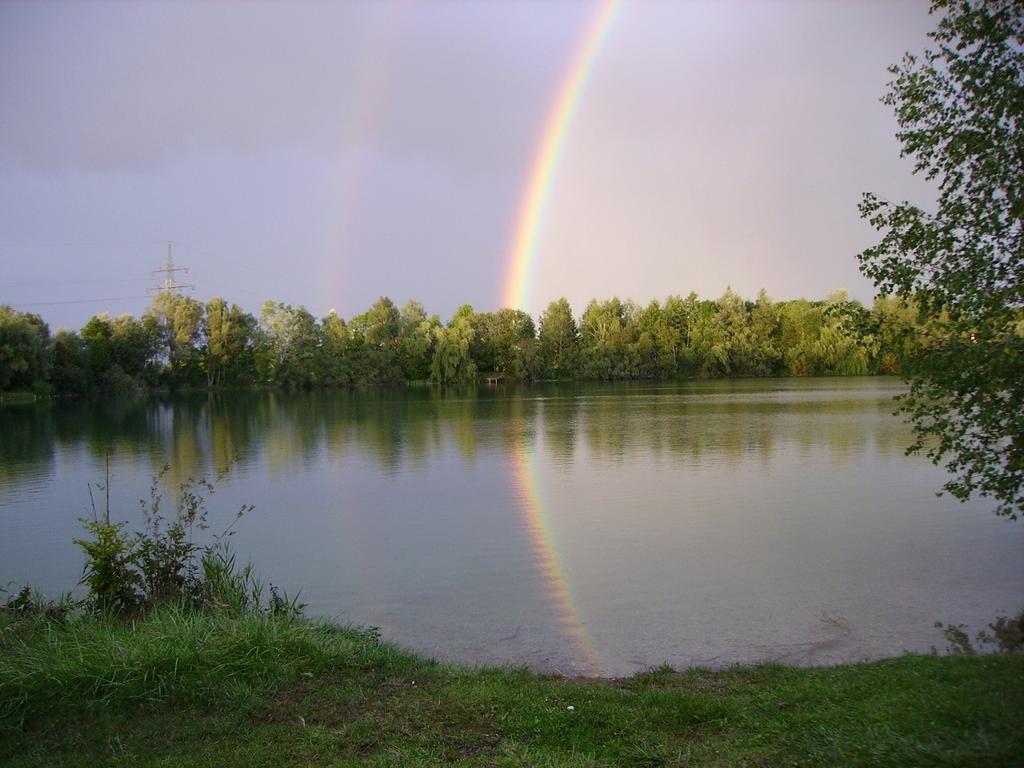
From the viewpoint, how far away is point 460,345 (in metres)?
98.8

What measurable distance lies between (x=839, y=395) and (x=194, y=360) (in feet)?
251

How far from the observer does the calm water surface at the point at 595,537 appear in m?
9.18

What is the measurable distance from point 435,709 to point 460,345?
93740 millimetres

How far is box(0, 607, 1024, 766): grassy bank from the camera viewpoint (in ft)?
15.1

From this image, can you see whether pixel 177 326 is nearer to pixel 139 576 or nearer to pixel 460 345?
pixel 460 345

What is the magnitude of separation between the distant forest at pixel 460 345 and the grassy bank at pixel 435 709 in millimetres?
86148

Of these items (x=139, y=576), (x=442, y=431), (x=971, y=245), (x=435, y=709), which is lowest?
(x=442, y=431)

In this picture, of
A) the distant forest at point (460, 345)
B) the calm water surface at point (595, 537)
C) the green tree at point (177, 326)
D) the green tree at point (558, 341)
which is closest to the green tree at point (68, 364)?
the distant forest at point (460, 345)

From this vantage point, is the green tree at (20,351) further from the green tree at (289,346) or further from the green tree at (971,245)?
the green tree at (971,245)

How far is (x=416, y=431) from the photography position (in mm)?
37281

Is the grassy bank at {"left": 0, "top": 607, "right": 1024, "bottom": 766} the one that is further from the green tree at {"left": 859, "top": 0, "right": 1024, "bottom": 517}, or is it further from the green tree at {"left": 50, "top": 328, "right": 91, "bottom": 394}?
the green tree at {"left": 50, "top": 328, "right": 91, "bottom": 394}

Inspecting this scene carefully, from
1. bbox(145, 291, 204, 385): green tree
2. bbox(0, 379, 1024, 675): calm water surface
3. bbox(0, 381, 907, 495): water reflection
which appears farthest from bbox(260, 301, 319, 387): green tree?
bbox(0, 379, 1024, 675): calm water surface

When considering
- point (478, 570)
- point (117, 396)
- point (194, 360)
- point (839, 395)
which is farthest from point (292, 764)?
point (194, 360)

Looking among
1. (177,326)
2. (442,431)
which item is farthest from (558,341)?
(442,431)
